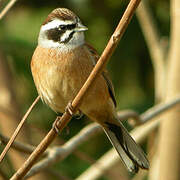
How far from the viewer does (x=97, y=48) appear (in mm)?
4715

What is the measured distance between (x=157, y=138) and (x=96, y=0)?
1492mm

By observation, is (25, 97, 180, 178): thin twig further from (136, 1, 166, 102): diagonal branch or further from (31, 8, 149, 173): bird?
(136, 1, 166, 102): diagonal branch

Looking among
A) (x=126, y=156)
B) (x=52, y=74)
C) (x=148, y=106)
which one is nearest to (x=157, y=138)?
(x=148, y=106)

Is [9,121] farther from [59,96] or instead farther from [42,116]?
[59,96]

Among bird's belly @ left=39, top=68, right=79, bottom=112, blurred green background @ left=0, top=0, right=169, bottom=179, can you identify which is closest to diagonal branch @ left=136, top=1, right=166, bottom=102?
blurred green background @ left=0, top=0, right=169, bottom=179

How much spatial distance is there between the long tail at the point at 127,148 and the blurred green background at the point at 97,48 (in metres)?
1.34

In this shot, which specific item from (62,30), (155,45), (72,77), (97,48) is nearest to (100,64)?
(72,77)

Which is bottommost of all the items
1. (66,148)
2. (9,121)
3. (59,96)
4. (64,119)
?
(9,121)

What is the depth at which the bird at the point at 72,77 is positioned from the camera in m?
2.94

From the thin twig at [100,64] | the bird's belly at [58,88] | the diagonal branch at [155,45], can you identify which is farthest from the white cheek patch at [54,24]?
the diagonal branch at [155,45]

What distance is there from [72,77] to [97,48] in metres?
1.82

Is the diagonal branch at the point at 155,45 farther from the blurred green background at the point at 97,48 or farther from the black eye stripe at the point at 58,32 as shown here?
the black eye stripe at the point at 58,32

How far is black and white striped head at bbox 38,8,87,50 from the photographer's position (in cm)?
292

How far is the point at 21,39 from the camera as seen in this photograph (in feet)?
15.3
